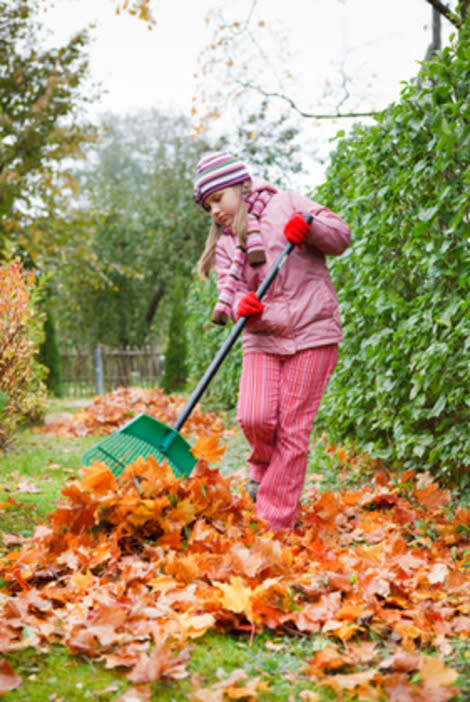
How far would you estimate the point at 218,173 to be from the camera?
3189mm

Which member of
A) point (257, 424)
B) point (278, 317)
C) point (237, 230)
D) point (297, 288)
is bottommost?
→ point (257, 424)

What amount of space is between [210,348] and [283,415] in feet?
21.0

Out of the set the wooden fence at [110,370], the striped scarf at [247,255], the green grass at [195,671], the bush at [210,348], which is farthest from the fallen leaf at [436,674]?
the wooden fence at [110,370]

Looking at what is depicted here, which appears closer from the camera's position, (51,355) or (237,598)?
(237,598)

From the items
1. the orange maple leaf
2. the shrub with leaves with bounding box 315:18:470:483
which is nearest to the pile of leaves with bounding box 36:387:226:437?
the shrub with leaves with bounding box 315:18:470:483

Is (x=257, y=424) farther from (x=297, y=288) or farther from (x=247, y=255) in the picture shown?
(x=247, y=255)

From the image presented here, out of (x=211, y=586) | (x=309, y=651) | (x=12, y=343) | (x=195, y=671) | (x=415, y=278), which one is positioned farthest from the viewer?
(x=12, y=343)

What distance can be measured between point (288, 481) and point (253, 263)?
105 cm

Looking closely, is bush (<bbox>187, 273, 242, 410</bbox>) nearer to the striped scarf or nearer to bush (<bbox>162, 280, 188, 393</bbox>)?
bush (<bbox>162, 280, 188, 393</bbox>)

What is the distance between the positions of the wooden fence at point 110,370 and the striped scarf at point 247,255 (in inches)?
576

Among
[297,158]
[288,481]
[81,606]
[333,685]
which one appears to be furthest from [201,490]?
[297,158]

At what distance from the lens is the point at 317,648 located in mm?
1913

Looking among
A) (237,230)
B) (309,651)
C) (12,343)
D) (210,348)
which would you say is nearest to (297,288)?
(237,230)

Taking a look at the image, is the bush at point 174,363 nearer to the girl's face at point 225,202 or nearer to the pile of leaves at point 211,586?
the girl's face at point 225,202
